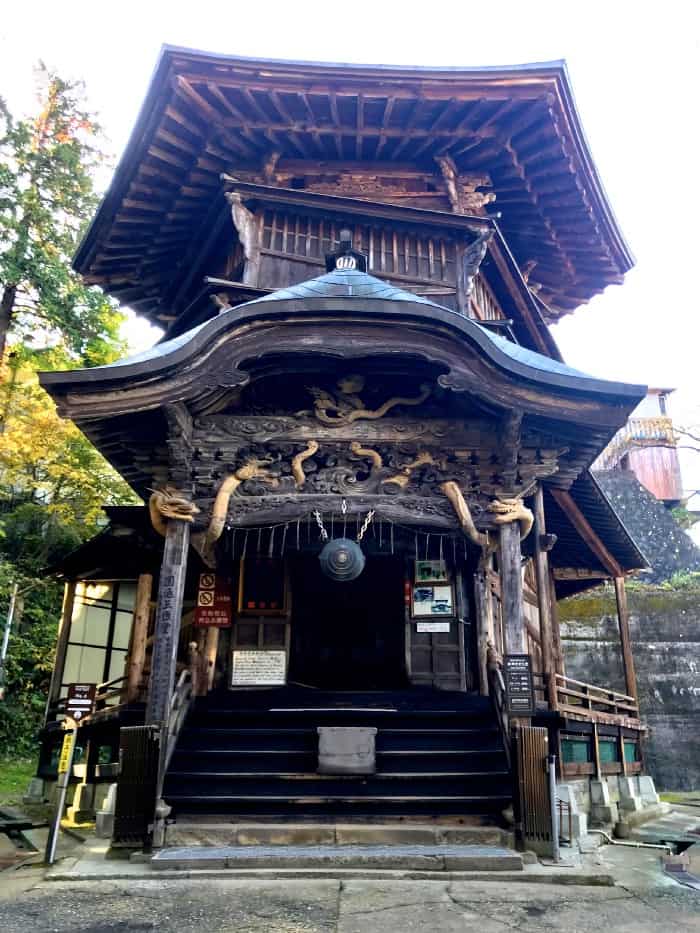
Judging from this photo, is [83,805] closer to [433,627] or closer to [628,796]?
[433,627]

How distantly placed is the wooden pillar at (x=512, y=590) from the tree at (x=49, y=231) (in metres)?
16.0

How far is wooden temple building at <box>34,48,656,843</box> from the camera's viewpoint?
7.82m

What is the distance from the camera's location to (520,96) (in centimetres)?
1050

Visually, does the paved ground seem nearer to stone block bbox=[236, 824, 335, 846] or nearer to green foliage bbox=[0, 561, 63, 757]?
stone block bbox=[236, 824, 335, 846]

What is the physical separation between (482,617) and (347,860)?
5.09 metres

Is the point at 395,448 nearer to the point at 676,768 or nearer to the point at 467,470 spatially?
the point at 467,470

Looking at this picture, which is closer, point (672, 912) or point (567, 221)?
point (672, 912)

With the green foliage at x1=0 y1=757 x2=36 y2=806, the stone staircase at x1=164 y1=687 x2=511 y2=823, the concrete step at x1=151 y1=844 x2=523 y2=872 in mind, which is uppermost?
the stone staircase at x1=164 y1=687 x2=511 y2=823

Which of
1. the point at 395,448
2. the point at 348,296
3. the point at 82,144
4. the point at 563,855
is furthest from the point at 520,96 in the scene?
the point at 82,144

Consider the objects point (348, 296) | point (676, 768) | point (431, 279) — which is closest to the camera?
point (348, 296)

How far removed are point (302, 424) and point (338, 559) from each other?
5.62ft

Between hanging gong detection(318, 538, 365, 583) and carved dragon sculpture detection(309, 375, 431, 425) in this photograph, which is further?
carved dragon sculpture detection(309, 375, 431, 425)

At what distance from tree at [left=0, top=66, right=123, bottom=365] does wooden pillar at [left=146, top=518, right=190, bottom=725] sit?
14.0 meters

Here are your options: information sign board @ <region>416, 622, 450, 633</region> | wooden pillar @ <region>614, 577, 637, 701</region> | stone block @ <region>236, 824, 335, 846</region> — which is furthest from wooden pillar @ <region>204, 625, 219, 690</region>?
wooden pillar @ <region>614, 577, 637, 701</region>
